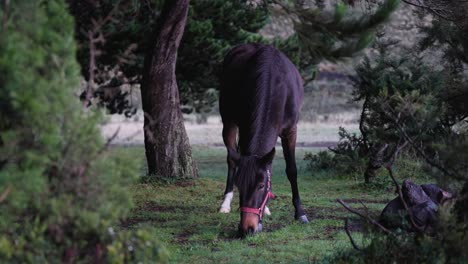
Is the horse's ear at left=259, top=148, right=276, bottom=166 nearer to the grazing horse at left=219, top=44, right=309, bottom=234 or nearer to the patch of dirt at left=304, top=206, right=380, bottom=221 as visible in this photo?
the grazing horse at left=219, top=44, right=309, bottom=234

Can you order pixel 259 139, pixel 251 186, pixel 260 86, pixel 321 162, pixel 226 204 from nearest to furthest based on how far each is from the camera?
pixel 251 186
pixel 259 139
pixel 260 86
pixel 226 204
pixel 321 162

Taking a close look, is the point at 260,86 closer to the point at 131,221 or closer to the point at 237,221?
the point at 237,221

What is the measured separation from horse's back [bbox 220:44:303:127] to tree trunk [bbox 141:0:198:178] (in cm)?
135

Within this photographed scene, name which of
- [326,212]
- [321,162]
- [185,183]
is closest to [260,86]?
[326,212]

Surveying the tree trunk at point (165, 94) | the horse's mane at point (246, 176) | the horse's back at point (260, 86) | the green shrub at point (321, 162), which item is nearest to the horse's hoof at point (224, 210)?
the horse's back at point (260, 86)

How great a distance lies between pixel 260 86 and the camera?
8320 mm

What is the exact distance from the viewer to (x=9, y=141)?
Answer: 355 cm

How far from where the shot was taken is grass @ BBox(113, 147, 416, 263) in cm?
638

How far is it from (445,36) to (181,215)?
6814 mm

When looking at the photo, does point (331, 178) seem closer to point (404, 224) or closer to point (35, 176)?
point (404, 224)

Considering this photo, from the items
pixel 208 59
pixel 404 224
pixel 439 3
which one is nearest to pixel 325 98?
pixel 208 59

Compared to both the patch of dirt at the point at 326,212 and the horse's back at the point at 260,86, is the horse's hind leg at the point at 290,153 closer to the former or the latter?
the horse's back at the point at 260,86

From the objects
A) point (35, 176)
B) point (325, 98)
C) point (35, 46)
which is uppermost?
point (35, 46)

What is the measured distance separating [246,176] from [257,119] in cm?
105
